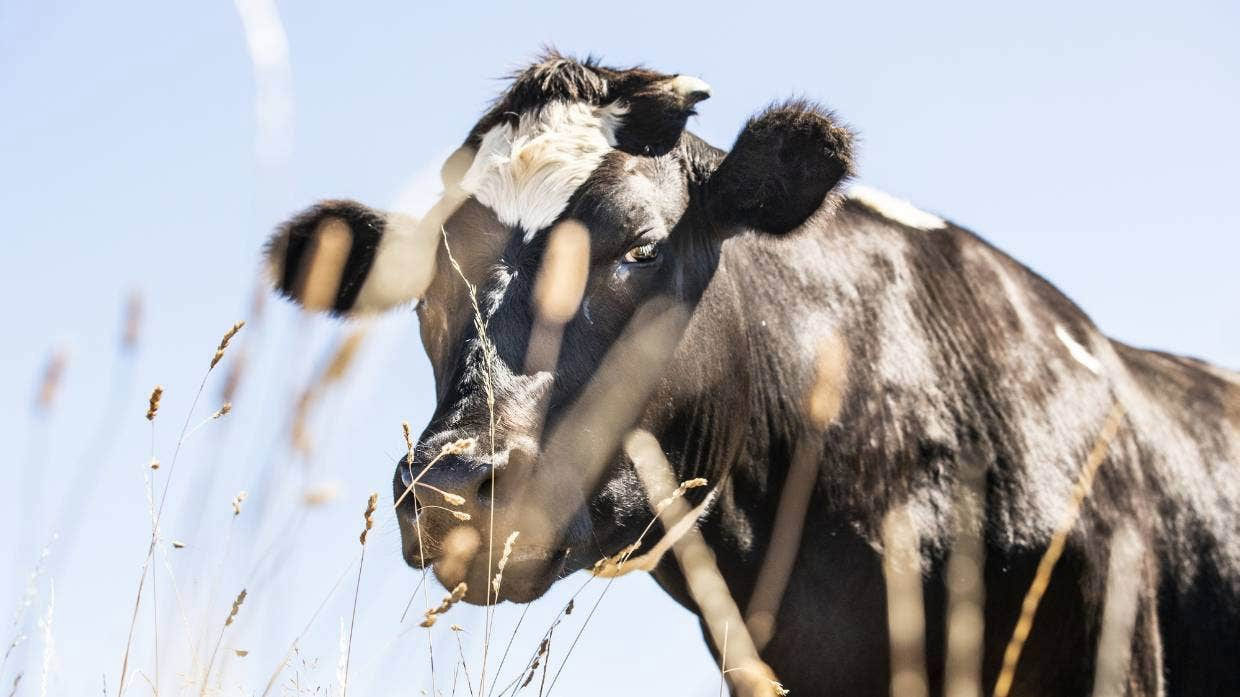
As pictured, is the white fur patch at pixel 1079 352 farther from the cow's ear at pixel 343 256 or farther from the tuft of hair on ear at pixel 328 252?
the tuft of hair on ear at pixel 328 252

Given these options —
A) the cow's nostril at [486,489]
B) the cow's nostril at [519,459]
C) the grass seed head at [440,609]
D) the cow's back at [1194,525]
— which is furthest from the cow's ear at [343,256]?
the cow's back at [1194,525]

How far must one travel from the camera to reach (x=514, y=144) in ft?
14.0

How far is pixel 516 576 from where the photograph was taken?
11.0ft

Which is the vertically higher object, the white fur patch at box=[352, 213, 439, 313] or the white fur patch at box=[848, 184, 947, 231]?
the white fur patch at box=[848, 184, 947, 231]

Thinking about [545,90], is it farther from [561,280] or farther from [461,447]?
[461,447]

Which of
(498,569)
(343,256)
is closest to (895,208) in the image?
(343,256)

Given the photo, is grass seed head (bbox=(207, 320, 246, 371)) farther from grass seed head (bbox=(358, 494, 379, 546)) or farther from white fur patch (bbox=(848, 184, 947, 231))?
white fur patch (bbox=(848, 184, 947, 231))

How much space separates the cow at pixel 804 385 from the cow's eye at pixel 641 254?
11 mm

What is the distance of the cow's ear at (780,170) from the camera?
13.3ft

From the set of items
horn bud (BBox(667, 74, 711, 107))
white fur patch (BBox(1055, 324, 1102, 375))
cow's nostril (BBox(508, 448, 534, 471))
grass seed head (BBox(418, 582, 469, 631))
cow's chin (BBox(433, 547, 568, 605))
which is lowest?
cow's chin (BBox(433, 547, 568, 605))

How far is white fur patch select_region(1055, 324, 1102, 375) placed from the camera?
4.53 meters

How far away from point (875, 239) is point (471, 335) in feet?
5.65

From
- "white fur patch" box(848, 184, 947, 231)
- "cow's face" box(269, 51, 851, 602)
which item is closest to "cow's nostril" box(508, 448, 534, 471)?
"cow's face" box(269, 51, 851, 602)

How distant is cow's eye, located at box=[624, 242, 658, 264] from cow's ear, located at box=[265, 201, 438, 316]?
109 cm
